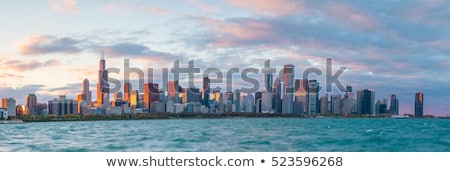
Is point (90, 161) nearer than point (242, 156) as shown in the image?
Yes

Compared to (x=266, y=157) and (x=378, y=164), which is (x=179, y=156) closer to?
(x=266, y=157)

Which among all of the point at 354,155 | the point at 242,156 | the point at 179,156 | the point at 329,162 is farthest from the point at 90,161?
the point at 354,155

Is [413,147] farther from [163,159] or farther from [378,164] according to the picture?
[163,159]

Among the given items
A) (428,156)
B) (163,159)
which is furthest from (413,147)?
(163,159)

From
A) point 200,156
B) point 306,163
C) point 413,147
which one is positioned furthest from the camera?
point 413,147

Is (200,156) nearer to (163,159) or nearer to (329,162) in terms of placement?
(163,159)

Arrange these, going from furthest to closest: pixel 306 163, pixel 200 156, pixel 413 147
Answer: pixel 413 147
pixel 200 156
pixel 306 163

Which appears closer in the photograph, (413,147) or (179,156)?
(179,156)
